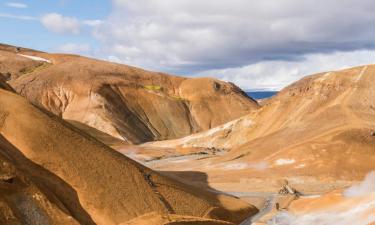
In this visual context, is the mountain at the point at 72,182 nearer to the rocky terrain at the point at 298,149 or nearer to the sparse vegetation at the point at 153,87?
the rocky terrain at the point at 298,149

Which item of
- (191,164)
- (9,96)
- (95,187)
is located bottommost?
(191,164)

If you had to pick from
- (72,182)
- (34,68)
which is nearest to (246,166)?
(72,182)

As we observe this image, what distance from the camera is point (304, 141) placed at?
55.8 m

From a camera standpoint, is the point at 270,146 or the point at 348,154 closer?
the point at 348,154

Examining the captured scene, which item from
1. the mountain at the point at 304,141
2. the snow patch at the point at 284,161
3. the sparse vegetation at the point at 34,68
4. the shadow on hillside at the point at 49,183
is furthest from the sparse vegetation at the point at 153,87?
the shadow on hillside at the point at 49,183

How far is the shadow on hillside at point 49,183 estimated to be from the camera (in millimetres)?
23953

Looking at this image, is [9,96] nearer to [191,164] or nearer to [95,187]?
[95,187]

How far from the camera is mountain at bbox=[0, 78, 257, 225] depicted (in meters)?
22.1

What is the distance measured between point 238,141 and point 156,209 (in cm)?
4453

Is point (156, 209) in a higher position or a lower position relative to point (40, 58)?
lower

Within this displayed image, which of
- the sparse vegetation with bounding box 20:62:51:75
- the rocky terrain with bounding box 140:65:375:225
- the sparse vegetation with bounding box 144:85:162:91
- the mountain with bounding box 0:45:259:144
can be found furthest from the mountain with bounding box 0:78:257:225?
the sparse vegetation with bounding box 20:62:51:75

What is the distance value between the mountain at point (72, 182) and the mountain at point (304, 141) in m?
17.2

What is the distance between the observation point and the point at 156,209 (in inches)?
1094

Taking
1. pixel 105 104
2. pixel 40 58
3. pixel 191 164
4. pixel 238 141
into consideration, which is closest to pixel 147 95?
pixel 105 104
